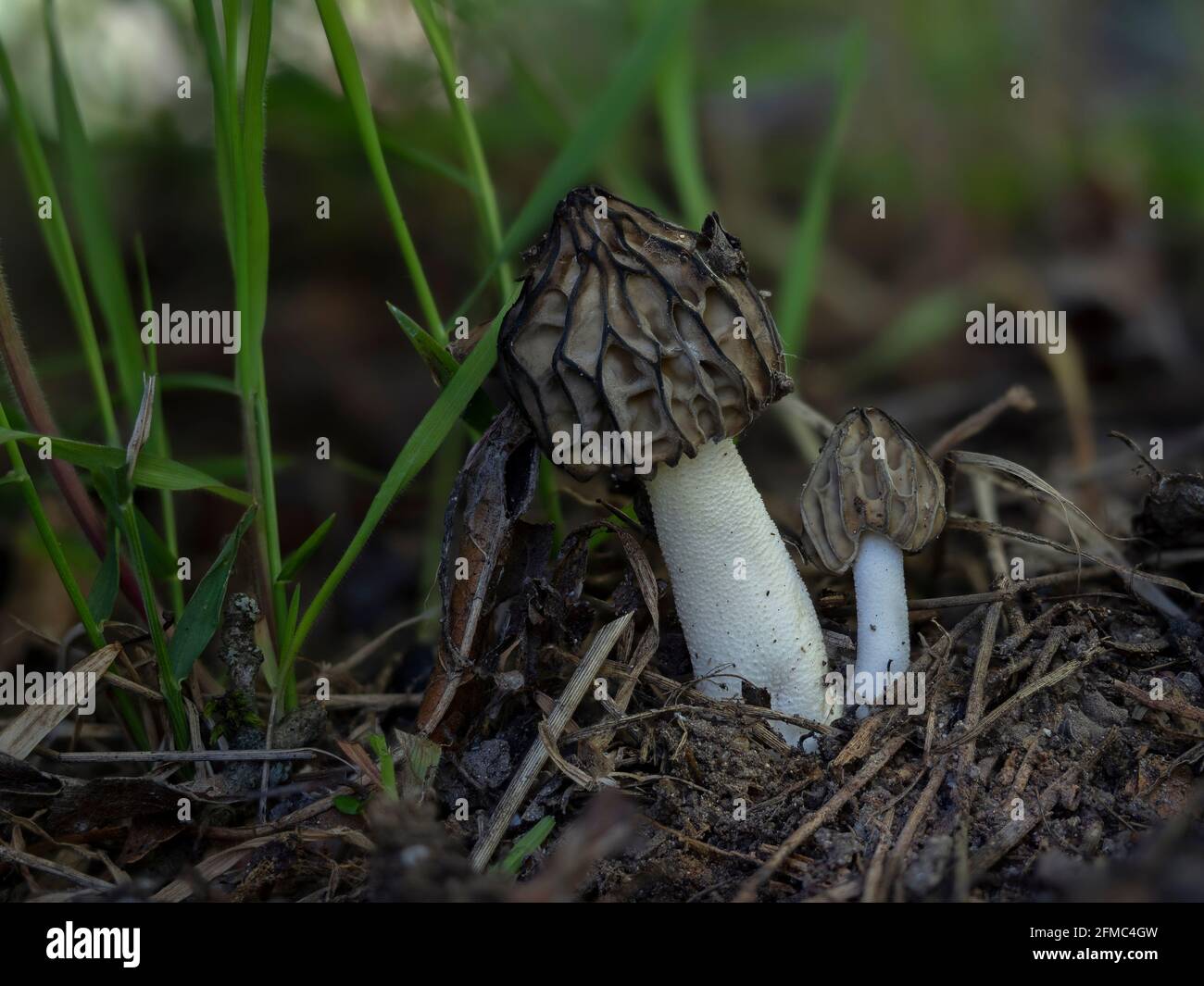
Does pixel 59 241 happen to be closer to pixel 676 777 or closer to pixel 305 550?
pixel 305 550

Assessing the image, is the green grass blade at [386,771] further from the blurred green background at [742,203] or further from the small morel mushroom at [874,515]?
the blurred green background at [742,203]

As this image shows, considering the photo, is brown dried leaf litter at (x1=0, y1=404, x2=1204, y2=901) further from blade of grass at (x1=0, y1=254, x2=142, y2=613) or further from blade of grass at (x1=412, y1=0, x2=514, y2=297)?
blade of grass at (x1=412, y1=0, x2=514, y2=297)

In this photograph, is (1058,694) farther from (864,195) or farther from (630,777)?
(864,195)

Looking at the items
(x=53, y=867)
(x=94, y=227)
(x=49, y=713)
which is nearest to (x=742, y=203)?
(x=94, y=227)

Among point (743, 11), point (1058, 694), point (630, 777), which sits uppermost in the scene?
point (743, 11)

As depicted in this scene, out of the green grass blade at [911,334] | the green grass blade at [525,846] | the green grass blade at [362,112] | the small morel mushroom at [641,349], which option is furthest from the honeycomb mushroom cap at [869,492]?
the green grass blade at [911,334]
